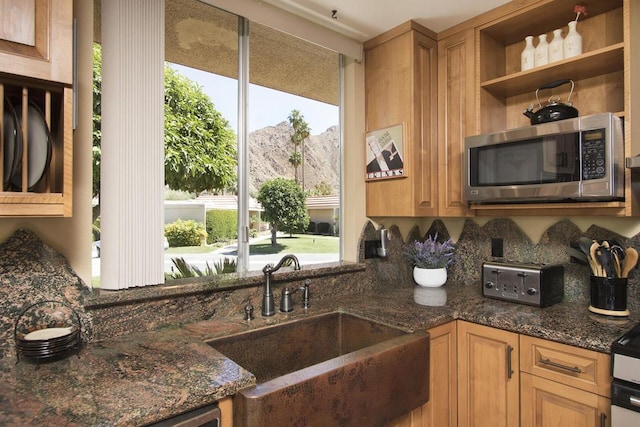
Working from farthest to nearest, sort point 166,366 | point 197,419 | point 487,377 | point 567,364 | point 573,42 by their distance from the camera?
point 573,42
point 487,377
point 567,364
point 166,366
point 197,419

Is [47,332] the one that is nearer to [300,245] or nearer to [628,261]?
[300,245]

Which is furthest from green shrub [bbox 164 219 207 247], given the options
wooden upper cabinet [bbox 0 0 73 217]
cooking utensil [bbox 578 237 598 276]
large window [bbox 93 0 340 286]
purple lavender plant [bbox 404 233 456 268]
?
cooking utensil [bbox 578 237 598 276]

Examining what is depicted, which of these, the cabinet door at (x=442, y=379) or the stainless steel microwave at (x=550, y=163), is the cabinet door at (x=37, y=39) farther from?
the stainless steel microwave at (x=550, y=163)

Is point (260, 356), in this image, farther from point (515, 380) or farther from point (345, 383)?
point (515, 380)

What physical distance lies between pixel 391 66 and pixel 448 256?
121 cm

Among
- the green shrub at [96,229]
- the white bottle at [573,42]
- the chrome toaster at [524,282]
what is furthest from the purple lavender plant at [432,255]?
the green shrub at [96,229]

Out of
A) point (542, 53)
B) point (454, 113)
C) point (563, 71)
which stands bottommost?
point (454, 113)

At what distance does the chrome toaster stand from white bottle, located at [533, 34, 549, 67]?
1030 mm

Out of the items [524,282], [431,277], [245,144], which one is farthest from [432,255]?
[245,144]

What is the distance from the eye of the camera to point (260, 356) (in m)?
1.59

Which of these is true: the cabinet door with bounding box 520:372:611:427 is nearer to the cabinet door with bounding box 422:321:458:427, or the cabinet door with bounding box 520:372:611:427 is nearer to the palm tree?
the cabinet door with bounding box 422:321:458:427

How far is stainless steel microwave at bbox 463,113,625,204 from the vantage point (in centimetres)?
154

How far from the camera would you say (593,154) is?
156cm

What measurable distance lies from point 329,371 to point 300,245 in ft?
3.61
